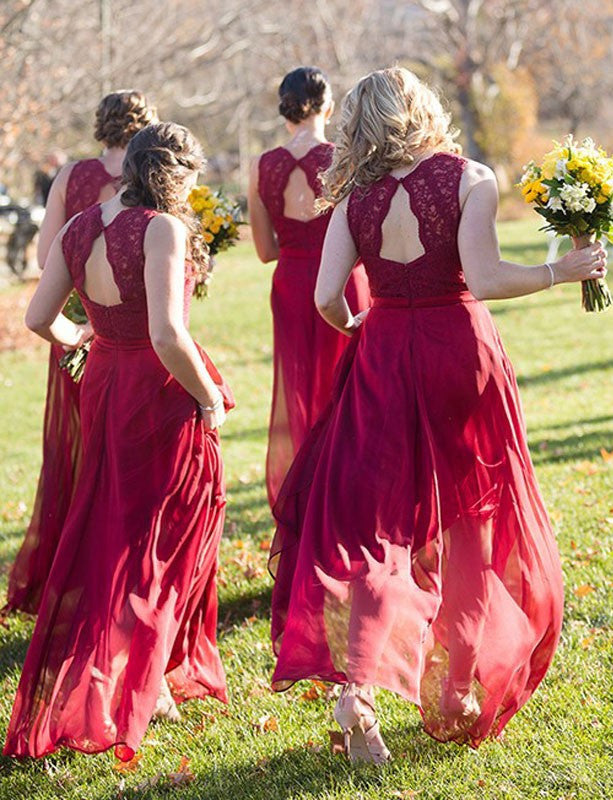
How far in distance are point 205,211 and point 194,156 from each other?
4.11ft

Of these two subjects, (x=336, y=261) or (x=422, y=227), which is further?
(x=336, y=261)

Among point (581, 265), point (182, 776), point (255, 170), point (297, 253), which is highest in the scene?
point (255, 170)

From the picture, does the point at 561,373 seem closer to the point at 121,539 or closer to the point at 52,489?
the point at 52,489

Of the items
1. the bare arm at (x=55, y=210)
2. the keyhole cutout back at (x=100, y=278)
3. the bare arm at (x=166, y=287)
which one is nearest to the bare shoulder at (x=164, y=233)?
the bare arm at (x=166, y=287)

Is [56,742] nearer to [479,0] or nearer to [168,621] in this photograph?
[168,621]

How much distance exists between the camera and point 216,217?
5527 mm

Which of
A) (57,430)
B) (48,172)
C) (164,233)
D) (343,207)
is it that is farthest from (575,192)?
(48,172)

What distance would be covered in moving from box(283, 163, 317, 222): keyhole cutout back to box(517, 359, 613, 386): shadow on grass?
6.39 metres

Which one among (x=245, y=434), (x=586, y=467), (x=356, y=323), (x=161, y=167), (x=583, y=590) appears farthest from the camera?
(x=245, y=434)

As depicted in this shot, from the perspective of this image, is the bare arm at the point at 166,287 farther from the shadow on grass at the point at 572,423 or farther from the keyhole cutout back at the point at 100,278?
the shadow on grass at the point at 572,423

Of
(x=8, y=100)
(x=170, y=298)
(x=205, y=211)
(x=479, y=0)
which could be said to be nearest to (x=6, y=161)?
(x=8, y=100)

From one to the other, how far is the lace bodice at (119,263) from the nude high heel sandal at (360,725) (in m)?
1.55

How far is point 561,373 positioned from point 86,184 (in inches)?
312

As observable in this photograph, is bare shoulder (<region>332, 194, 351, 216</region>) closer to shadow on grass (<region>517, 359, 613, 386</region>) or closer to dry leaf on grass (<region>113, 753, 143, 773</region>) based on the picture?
dry leaf on grass (<region>113, 753, 143, 773</region>)
